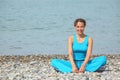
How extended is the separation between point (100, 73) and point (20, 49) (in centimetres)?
1251

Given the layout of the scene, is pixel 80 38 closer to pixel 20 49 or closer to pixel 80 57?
pixel 80 57

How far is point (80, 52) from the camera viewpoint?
12617 millimetres

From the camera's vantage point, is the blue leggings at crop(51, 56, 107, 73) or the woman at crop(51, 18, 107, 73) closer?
the woman at crop(51, 18, 107, 73)

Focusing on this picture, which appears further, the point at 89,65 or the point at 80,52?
the point at 89,65

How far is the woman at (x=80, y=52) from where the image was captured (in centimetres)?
1244

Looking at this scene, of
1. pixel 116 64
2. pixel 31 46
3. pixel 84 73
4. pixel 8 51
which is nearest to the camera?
pixel 84 73

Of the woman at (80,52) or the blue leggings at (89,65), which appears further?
the blue leggings at (89,65)

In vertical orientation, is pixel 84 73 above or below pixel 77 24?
below

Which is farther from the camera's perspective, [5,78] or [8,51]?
[8,51]

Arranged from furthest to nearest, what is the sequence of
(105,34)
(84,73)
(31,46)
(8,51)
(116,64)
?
(105,34)
(31,46)
(8,51)
(116,64)
(84,73)

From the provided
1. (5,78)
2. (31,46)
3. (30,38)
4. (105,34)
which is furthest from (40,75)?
(105,34)

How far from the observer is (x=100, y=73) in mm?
12664

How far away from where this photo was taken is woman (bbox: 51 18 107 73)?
12.4m

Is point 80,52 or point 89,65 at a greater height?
point 80,52
